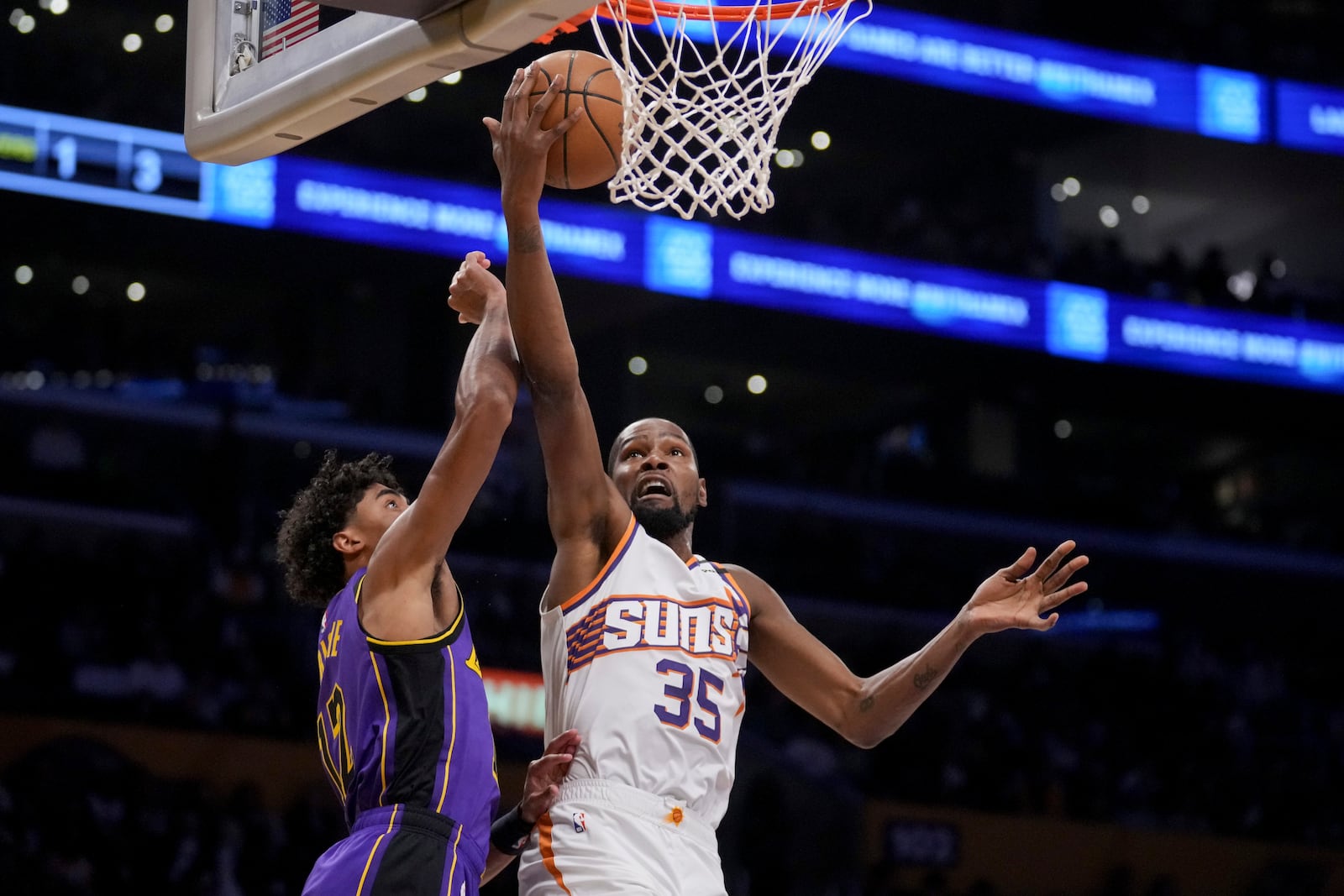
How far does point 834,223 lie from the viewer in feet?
56.9

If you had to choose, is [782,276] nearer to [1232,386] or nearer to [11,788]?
[1232,386]

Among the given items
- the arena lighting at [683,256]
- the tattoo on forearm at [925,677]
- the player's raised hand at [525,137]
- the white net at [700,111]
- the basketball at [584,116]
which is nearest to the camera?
the player's raised hand at [525,137]

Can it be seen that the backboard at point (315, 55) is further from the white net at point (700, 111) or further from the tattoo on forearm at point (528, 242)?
the white net at point (700, 111)

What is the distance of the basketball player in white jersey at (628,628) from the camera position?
354 cm

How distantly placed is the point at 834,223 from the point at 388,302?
5.85 m

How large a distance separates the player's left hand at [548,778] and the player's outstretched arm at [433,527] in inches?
18.2

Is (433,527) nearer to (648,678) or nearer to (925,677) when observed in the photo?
(648,678)

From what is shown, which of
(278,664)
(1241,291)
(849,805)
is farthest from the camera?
(1241,291)

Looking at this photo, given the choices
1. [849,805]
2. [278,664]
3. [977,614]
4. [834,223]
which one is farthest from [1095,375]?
[977,614]

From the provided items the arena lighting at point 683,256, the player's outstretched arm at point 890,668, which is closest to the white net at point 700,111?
the player's outstretched arm at point 890,668

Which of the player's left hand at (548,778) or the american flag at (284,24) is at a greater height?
the american flag at (284,24)

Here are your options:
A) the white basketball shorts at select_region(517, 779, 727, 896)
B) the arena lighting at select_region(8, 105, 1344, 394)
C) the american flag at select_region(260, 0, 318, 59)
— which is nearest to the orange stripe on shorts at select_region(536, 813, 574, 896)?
the white basketball shorts at select_region(517, 779, 727, 896)

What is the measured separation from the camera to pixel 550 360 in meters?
3.61

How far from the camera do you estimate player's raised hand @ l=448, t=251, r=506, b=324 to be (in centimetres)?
377
